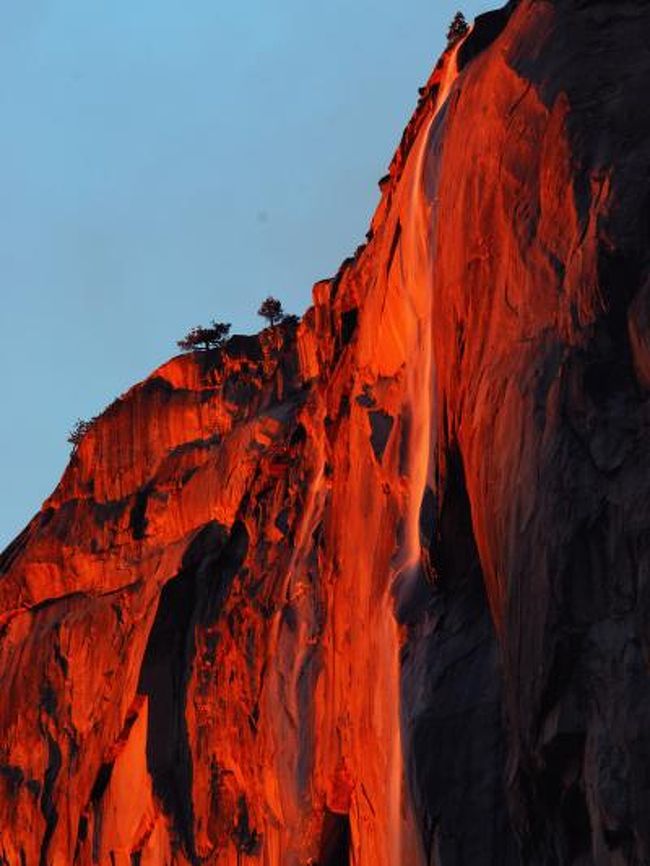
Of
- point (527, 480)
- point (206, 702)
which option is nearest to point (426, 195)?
point (527, 480)

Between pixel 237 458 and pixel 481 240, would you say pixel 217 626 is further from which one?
pixel 481 240

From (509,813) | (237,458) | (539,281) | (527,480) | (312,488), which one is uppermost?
(237,458)

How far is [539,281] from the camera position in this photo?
21078 millimetres

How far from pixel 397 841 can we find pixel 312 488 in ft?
32.4

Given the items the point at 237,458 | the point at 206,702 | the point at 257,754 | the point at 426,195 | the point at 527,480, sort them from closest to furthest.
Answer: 1. the point at 527,480
2. the point at 426,195
3. the point at 257,754
4. the point at 206,702
5. the point at 237,458

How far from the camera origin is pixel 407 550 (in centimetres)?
2569

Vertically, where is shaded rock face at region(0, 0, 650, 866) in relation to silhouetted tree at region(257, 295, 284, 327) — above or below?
below

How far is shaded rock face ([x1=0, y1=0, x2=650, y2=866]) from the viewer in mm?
18953

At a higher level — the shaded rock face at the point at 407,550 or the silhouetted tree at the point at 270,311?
the silhouetted tree at the point at 270,311

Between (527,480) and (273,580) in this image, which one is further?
(273,580)

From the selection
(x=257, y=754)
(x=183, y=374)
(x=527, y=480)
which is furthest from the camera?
(x=183, y=374)

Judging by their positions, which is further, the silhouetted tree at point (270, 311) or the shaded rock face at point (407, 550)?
Answer: the silhouetted tree at point (270, 311)

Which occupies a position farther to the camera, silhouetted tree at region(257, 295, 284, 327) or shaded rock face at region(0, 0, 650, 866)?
silhouetted tree at region(257, 295, 284, 327)

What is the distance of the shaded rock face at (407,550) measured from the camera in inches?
746
